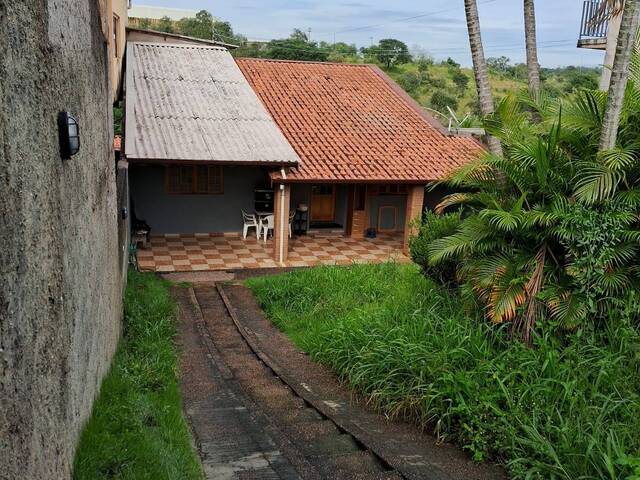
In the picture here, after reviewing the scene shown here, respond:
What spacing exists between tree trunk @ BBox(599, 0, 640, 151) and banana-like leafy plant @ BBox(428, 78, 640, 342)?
236 mm

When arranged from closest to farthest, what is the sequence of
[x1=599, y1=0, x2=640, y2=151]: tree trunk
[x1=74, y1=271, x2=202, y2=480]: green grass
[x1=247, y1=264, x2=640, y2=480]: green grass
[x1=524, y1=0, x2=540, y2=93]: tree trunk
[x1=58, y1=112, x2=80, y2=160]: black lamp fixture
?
[x1=58, y1=112, x2=80, y2=160]: black lamp fixture, [x1=74, y1=271, x2=202, y2=480]: green grass, [x1=247, y1=264, x2=640, y2=480]: green grass, [x1=599, y1=0, x2=640, y2=151]: tree trunk, [x1=524, y1=0, x2=540, y2=93]: tree trunk

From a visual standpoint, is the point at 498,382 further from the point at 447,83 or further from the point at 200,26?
the point at 200,26

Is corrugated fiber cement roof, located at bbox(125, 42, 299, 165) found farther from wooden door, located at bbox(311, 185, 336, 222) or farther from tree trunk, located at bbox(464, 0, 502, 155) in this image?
tree trunk, located at bbox(464, 0, 502, 155)

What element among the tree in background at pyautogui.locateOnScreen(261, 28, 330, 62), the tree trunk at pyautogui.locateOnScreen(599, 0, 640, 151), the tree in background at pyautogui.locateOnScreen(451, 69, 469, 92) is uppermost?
the tree in background at pyautogui.locateOnScreen(261, 28, 330, 62)

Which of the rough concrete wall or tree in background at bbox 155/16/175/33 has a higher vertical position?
tree in background at bbox 155/16/175/33

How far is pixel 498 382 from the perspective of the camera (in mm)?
6000

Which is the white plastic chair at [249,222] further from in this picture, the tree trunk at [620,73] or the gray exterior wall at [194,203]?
the tree trunk at [620,73]

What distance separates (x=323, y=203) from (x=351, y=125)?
2428mm

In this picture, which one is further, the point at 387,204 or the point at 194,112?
the point at 387,204

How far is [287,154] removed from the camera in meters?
15.2

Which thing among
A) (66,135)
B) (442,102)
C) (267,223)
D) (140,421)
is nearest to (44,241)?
(66,135)

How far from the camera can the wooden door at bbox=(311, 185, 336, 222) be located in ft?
60.4

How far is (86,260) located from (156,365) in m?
2.71

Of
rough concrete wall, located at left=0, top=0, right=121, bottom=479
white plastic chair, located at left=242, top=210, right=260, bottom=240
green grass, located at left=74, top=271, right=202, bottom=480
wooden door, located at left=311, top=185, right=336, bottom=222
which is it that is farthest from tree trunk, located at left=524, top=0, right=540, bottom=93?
wooden door, located at left=311, top=185, right=336, bottom=222
